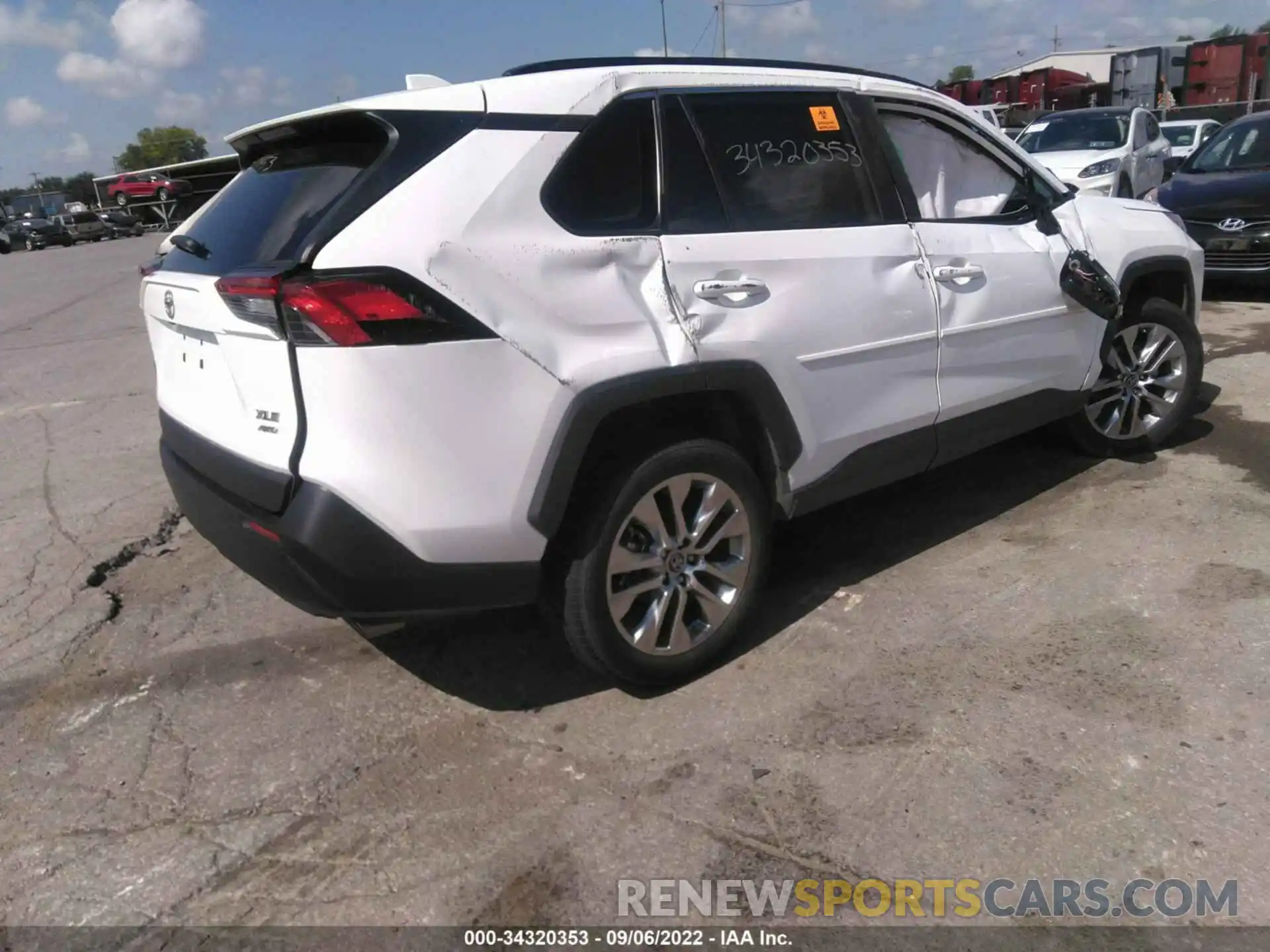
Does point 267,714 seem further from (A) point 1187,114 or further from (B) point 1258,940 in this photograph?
(A) point 1187,114

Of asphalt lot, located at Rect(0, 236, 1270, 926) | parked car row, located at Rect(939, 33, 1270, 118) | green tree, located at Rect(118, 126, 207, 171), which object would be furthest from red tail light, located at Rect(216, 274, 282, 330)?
green tree, located at Rect(118, 126, 207, 171)

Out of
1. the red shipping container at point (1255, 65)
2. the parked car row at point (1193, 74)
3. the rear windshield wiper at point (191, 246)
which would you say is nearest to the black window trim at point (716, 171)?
the rear windshield wiper at point (191, 246)

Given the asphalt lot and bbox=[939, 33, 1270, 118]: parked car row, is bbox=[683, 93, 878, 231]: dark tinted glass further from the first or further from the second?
bbox=[939, 33, 1270, 118]: parked car row

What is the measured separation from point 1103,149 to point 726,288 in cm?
1117

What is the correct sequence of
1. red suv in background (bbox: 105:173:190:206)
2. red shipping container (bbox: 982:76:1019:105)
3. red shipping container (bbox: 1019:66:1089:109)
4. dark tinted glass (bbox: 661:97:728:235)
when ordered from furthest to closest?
red suv in background (bbox: 105:173:190:206) < red shipping container (bbox: 982:76:1019:105) < red shipping container (bbox: 1019:66:1089:109) < dark tinted glass (bbox: 661:97:728:235)

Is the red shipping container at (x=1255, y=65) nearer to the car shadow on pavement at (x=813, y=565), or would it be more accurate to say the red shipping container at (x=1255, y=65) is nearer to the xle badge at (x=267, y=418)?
the car shadow on pavement at (x=813, y=565)

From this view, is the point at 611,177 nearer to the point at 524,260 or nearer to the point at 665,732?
the point at 524,260

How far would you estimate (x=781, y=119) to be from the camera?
3.37 metres

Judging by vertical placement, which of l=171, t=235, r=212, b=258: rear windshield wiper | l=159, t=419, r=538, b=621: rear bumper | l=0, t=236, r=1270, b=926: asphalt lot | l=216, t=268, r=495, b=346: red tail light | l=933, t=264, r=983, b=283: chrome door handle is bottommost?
l=0, t=236, r=1270, b=926: asphalt lot

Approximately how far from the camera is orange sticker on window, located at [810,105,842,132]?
3.47 meters

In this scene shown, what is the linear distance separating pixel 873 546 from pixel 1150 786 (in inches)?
67.5

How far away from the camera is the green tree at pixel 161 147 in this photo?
93.4m

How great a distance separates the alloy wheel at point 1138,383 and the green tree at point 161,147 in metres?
98.5

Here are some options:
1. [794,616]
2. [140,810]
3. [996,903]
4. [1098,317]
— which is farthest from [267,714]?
[1098,317]
